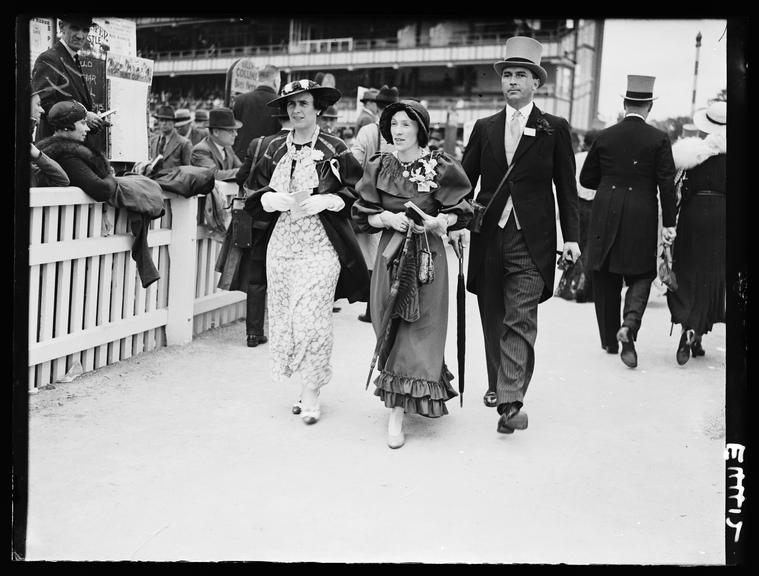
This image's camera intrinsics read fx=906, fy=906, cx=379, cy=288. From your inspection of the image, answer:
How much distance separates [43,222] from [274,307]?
1.57m

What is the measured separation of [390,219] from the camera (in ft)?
17.4

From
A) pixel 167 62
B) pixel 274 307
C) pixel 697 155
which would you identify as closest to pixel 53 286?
pixel 274 307

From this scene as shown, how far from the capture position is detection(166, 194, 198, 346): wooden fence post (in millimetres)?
7395

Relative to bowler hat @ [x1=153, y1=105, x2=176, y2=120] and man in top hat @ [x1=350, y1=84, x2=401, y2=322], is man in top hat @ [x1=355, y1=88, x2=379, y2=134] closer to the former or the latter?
man in top hat @ [x1=350, y1=84, x2=401, y2=322]

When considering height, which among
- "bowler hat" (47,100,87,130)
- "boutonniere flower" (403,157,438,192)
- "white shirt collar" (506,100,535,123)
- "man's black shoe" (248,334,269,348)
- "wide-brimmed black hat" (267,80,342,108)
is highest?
"wide-brimmed black hat" (267,80,342,108)

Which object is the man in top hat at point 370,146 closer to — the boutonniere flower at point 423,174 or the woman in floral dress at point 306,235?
the woman in floral dress at point 306,235

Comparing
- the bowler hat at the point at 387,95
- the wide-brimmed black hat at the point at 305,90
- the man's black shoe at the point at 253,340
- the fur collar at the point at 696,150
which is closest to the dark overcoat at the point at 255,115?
the bowler hat at the point at 387,95

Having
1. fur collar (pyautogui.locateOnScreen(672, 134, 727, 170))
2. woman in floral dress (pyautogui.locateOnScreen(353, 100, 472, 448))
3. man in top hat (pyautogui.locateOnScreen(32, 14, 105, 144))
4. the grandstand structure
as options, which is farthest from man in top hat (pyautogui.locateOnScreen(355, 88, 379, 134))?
woman in floral dress (pyautogui.locateOnScreen(353, 100, 472, 448))

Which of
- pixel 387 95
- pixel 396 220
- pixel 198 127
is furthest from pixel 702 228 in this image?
pixel 198 127

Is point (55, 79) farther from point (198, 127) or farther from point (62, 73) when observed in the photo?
point (198, 127)

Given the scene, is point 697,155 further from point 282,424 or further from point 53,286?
point 53,286

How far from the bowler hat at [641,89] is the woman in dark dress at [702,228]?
1.82 feet

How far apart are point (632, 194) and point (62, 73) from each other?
4720mm

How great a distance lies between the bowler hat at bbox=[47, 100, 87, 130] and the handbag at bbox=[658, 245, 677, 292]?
4951 millimetres
